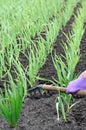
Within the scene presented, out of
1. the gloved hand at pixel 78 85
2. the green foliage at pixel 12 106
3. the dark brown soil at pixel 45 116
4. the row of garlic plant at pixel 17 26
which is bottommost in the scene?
the dark brown soil at pixel 45 116

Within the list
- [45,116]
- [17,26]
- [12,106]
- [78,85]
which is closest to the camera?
[78,85]

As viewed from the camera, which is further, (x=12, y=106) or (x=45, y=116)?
(x=45, y=116)

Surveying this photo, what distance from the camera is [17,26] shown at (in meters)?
3.68

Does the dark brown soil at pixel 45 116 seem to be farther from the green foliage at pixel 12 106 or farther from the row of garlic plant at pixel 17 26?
the row of garlic plant at pixel 17 26

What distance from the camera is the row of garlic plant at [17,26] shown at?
2887 mm

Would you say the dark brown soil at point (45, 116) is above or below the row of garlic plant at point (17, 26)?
below

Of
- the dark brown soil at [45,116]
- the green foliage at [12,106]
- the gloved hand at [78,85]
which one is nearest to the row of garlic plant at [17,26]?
the dark brown soil at [45,116]

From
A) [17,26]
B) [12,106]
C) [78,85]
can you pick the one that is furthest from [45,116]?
[17,26]

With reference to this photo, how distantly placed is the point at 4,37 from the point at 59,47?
0.72 m

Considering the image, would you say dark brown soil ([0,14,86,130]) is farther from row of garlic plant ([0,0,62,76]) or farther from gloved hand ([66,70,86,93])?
row of garlic plant ([0,0,62,76])

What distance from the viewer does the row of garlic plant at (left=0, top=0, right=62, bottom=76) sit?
9.47 ft

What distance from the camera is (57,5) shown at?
6.05m

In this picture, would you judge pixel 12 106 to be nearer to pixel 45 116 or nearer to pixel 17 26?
pixel 45 116

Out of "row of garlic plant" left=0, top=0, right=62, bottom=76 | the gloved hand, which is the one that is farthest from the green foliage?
"row of garlic plant" left=0, top=0, right=62, bottom=76
